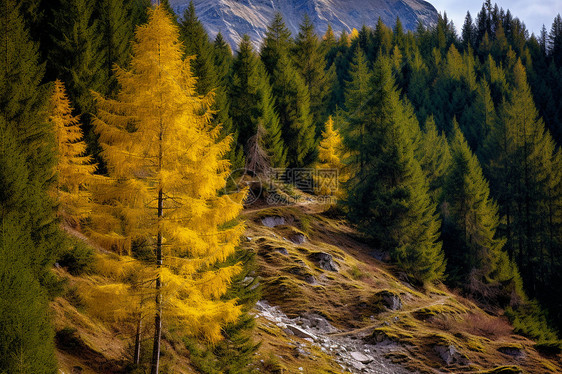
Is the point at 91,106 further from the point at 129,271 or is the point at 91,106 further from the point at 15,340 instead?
the point at 15,340

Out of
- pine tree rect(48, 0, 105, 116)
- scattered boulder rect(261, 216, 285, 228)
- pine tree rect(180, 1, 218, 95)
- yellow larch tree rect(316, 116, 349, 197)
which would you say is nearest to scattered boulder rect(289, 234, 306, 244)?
scattered boulder rect(261, 216, 285, 228)

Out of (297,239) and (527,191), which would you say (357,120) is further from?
(527,191)

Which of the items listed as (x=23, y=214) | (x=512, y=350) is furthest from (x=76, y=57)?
(x=512, y=350)

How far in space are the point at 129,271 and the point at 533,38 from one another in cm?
11327

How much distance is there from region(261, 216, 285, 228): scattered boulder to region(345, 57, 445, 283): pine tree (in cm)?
547

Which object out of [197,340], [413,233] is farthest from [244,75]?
[197,340]

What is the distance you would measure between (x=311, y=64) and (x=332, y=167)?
70.6 feet

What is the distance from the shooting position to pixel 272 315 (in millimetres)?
15641

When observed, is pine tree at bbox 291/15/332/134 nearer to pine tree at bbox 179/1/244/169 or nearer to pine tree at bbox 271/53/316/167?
pine tree at bbox 271/53/316/167

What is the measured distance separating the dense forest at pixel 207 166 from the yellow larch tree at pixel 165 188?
4 centimetres

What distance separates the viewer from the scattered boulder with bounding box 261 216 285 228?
2349 cm

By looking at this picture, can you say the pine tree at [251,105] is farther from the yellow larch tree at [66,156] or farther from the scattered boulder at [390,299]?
the yellow larch tree at [66,156]

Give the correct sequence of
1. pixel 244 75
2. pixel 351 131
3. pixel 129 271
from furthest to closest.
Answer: pixel 244 75 < pixel 351 131 < pixel 129 271

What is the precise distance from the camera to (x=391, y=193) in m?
24.3
